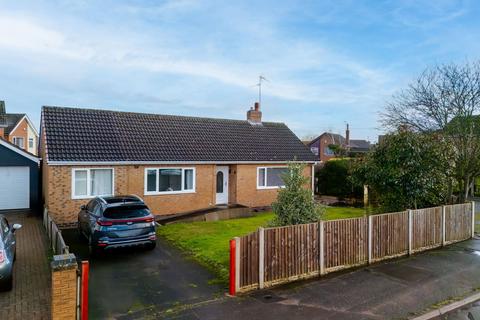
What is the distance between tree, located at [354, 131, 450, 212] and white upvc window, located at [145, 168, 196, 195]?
27.6 feet

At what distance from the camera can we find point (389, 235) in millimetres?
10922

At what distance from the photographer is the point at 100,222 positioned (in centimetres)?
1051

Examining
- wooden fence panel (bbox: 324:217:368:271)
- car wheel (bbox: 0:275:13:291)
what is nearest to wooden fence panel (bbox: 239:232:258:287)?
wooden fence panel (bbox: 324:217:368:271)

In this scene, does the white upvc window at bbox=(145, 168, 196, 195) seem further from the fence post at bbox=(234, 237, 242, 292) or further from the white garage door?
the fence post at bbox=(234, 237, 242, 292)

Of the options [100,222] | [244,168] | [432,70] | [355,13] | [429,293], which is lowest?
[429,293]

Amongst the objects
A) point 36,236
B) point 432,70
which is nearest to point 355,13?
point 432,70

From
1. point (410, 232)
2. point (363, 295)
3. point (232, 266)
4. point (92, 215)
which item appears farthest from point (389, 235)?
point (92, 215)

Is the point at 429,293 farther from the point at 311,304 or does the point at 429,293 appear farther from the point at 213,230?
the point at 213,230

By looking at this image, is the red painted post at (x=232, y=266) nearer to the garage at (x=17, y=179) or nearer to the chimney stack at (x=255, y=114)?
the garage at (x=17, y=179)

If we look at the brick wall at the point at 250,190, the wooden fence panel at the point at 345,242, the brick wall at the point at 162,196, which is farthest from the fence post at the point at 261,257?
the brick wall at the point at 250,190

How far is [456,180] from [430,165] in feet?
14.6

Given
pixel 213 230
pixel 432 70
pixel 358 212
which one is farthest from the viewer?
pixel 358 212

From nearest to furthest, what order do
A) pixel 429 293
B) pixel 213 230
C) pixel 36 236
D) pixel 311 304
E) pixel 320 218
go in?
pixel 311 304 → pixel 429 293 → pixel 320 218 → pixel 36 236 → pixel 213 230

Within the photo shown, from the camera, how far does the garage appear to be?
18234mm
